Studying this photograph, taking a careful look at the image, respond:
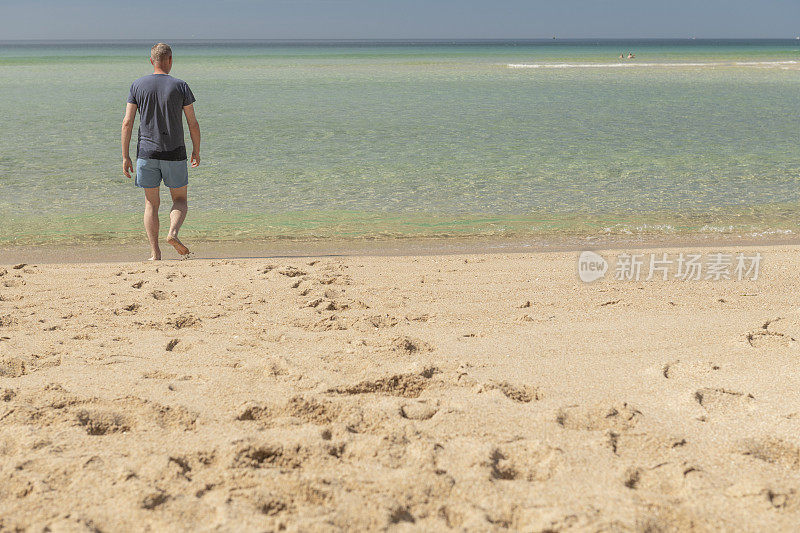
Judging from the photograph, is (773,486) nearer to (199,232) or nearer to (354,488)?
(354,488)

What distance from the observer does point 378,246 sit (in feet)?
24.3

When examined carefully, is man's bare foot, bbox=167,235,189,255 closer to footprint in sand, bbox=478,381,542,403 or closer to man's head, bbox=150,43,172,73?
man's head, bbox=150,43,172,73

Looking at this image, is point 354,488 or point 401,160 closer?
point 354,488

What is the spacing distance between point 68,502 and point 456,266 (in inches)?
162

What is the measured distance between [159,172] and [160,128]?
1.48 ft

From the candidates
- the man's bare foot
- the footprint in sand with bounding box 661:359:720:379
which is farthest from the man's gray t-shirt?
the footprint in sand with bounding box 661:359:720:379

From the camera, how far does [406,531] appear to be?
89.2 inches

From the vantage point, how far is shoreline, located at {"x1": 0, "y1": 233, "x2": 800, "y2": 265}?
6.96 metres

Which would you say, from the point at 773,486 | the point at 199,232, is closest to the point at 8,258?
the point at 199,232

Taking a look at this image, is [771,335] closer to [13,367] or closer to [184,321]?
[184,321]

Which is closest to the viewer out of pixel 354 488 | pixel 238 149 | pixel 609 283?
pixel 354 488

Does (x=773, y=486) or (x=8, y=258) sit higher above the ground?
(x=773, y=486)

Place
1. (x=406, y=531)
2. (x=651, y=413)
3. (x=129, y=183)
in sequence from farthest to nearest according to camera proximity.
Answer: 1. (x=129, y=183)
2. (x=651, y=413)
3. (x=406, y=531)

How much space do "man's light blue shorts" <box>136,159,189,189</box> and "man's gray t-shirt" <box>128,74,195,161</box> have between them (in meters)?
0.05
